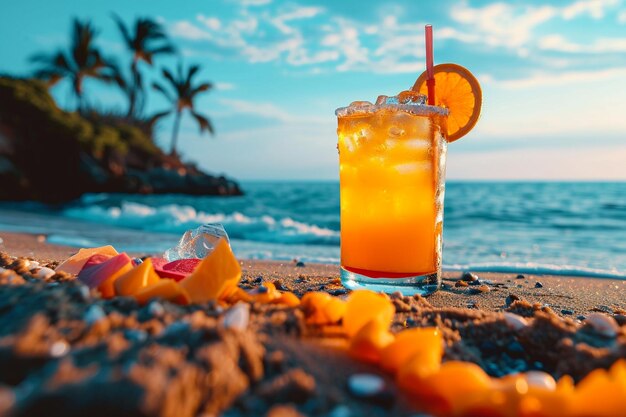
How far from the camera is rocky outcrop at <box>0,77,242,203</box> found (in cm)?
1841

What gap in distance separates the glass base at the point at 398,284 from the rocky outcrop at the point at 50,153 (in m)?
18.2

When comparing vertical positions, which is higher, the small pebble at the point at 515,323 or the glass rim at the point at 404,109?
the glass rim at the point at 404,109

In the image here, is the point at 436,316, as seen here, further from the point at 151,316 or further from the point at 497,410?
the point at 151,316

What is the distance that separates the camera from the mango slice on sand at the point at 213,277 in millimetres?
1687

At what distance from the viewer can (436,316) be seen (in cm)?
187

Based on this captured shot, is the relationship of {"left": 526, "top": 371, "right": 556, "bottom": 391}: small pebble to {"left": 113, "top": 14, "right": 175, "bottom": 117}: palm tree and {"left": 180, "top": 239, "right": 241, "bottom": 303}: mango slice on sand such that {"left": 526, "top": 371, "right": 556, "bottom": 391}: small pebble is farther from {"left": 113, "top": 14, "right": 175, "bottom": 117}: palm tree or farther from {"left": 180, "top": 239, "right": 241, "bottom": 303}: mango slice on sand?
{"left": 113, "top": 14, "right": 175, "bottom": 117}: palm tree

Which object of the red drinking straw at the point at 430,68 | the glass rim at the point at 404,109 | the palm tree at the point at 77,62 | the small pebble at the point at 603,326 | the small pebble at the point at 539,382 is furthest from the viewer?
the palm tree at the point at 77,62

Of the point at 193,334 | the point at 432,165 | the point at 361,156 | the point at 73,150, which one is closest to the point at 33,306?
the point at 193,334

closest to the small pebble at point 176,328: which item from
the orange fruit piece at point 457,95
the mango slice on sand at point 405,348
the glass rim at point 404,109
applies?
the mango slice on sand at point 405,348

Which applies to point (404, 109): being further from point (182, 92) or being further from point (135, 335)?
point (182, 92)

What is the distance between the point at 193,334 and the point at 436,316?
105cm

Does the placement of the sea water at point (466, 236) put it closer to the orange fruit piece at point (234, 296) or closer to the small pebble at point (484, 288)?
the small pebble at point (484, 288)

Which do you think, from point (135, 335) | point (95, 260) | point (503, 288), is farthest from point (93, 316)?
point (503, 288)

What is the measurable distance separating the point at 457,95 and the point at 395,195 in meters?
0.79
